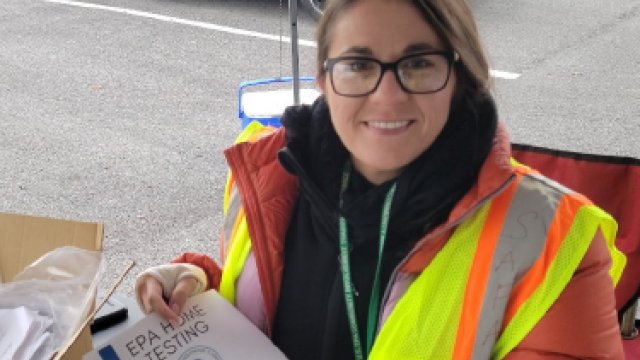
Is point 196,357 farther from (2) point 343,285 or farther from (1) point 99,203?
(1) point 99,203

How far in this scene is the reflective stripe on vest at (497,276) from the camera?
3.88ft

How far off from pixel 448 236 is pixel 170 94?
12.7ft

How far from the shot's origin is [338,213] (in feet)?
4.66

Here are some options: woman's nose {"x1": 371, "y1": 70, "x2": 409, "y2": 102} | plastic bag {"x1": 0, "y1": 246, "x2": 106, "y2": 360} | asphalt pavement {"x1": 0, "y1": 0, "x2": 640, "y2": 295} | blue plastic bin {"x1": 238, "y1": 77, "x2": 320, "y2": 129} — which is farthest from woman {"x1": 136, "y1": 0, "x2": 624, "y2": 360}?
blue plastic bin {"x1": 238, "y1": 77, "x2": 320, "y2": 129}

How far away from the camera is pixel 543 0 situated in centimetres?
706

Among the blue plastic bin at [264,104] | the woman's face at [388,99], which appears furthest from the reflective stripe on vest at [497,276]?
the blue plastic bin at [264,104]

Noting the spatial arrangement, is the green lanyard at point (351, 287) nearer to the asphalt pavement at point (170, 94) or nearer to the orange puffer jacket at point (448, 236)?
the orange puffer jacket at point (448, 236)

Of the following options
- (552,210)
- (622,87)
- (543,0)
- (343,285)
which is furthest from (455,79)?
(543,0)

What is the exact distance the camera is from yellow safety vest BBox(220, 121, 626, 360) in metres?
1.18

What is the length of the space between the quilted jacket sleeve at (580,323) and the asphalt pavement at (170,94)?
1.47 metres

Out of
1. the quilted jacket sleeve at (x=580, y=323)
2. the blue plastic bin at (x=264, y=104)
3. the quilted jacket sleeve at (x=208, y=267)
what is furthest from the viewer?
the blue plastic bin at (x=264, y=104)

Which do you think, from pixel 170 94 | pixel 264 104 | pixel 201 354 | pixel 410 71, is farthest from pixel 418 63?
pixel 170 94

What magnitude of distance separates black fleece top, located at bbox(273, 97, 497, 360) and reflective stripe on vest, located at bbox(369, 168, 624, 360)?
0.09 meters

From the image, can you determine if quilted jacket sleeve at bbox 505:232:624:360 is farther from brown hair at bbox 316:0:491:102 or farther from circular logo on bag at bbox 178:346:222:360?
circular logo on bag at bbox 178:346:222:360
